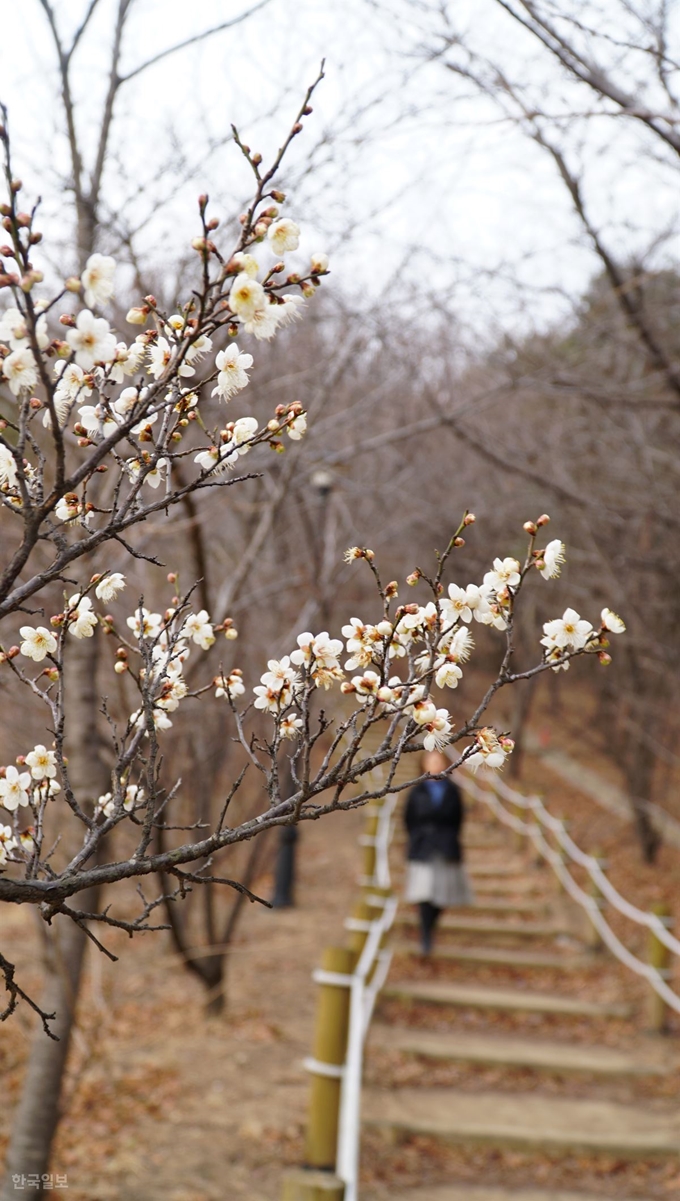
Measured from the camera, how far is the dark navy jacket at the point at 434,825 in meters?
7.40

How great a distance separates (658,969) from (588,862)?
5.64 ft

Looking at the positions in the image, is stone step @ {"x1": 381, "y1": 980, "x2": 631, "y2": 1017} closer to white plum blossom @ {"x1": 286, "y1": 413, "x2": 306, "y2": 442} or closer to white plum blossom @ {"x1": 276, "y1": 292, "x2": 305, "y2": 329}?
white plum blossom @ {"x1": 286, "y1": 413, "x2": 306, "y2": 442}

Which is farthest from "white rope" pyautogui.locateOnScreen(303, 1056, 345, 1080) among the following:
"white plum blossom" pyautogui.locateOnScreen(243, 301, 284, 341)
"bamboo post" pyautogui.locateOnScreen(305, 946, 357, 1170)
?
"white plum blossom" pyautogui.locateOnScreen(243, 301, 284, 341)

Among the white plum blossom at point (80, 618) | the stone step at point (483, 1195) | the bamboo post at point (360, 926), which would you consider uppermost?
the white plum blossom at point (80, 618)

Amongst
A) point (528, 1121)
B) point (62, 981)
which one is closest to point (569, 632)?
point (62, 981)

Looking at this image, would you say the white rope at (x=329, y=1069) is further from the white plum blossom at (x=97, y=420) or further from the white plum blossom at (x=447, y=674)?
the white plum blossom at (x=97, y=420)

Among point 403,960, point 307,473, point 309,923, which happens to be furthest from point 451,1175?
point 309,923

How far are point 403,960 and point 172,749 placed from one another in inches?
103

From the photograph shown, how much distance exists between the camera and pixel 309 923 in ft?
31.2

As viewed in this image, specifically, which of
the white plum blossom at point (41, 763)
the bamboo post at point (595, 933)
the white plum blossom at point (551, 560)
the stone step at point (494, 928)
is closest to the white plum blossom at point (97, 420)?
the white plum blossom at point (41, 763)

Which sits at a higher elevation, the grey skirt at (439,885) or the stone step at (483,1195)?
the grey skirt at (439,885)

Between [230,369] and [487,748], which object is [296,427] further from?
[487,748]

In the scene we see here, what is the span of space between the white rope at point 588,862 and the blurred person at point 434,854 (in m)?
1.13

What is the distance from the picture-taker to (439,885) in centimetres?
725
